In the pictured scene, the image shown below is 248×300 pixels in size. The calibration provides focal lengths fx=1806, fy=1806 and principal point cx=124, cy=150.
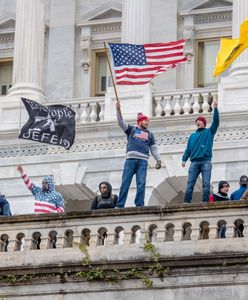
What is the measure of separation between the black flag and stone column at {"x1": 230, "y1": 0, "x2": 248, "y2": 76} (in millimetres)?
4637

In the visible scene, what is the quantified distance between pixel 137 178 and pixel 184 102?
1012 cm

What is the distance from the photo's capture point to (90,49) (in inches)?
2169

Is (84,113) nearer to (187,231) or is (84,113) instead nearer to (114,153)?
(114,153)

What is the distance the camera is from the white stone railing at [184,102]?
4894cm

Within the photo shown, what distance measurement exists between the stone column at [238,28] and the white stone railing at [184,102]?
34.2 inches

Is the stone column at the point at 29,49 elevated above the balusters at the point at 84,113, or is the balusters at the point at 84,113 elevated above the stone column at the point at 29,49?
the stone column at the point at 29,49

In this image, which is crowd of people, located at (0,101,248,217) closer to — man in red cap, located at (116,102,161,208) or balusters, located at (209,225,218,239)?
man in red cap, located at (116,102,161,208)

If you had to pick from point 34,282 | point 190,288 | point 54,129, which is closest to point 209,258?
point 190,288

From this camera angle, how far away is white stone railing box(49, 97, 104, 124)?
4994cm

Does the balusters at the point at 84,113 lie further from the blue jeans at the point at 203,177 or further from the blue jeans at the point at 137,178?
the blue jeans at the point at 203,177

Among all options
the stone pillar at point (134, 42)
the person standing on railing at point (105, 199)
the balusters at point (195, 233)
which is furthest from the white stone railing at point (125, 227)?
the stone pillar at point (134, 42)

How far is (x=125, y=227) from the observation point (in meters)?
37.7

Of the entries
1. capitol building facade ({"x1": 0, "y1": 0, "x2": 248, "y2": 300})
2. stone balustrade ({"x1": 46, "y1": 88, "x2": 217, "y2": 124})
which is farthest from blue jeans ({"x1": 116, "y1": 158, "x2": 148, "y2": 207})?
stone balustrade ({"x1": 46, "y1": 88, "x2": 217, "y2": 124})

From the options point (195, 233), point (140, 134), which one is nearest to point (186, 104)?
point (140, 134)
